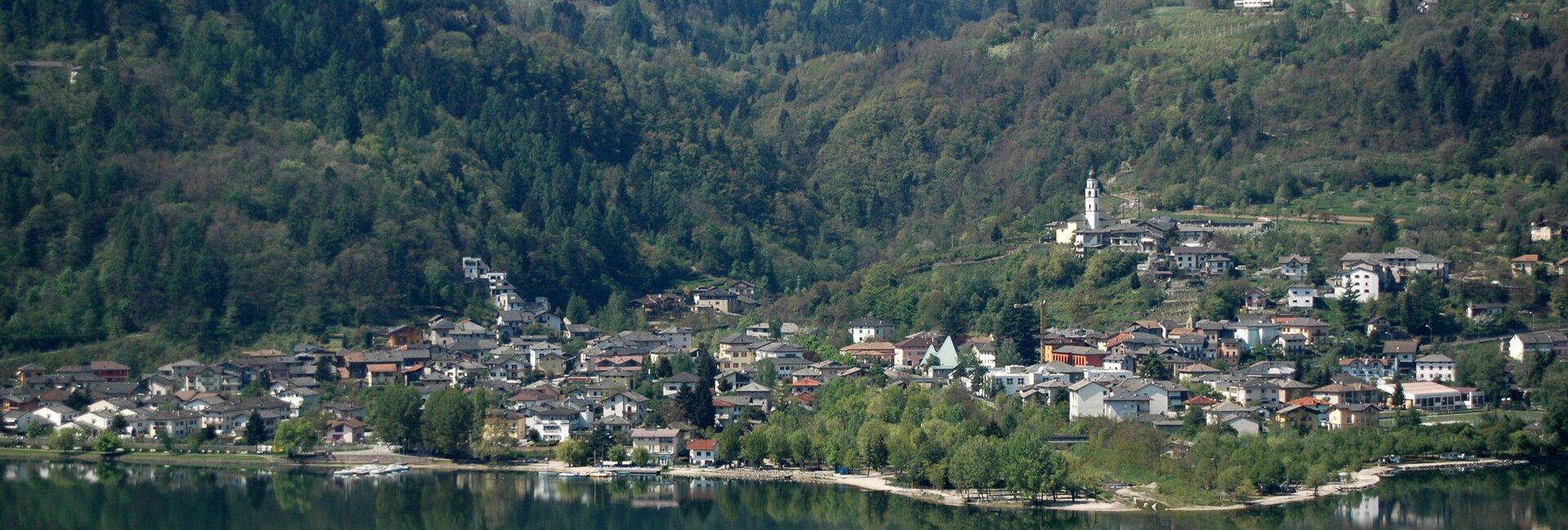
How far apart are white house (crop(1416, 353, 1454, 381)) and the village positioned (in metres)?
0.05

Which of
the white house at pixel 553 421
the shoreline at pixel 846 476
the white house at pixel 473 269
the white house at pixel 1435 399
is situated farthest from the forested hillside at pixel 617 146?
the white house at pixel 553 421

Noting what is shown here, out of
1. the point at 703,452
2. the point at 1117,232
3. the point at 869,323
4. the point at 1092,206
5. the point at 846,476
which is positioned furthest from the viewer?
the point at 1092,206

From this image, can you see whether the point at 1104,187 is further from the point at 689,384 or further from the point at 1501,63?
the point at 689,384

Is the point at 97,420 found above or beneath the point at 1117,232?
beneath

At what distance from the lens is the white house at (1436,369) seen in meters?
59.8

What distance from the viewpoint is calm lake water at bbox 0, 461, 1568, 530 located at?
150 ft

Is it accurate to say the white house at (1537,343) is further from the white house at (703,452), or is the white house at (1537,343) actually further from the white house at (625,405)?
the white house at (625,405)

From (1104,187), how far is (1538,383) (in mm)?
27254

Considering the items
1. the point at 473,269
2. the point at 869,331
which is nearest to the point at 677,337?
the point at 869,331

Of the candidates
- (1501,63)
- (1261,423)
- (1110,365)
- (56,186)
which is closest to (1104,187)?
(1501,63)

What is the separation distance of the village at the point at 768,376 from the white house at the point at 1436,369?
5cm

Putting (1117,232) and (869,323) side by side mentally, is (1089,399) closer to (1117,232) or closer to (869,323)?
(869,323)

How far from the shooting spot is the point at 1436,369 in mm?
59969

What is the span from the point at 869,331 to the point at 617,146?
80.9 feet
